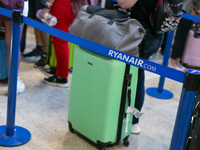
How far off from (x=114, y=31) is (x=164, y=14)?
355mm

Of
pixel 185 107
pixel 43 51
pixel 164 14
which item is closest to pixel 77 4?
pixel 164 14

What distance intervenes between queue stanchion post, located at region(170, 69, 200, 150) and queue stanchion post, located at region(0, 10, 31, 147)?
1182 millimetres

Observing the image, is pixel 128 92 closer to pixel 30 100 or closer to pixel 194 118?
pixel 194 118

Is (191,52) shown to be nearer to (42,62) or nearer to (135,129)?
(42,62)

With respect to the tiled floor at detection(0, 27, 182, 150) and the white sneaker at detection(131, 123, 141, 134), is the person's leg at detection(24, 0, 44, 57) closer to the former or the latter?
the tiled floor at detection(0, 27, 182, 150)

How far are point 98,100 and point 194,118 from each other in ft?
2.83

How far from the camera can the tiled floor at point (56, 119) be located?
2365 mm

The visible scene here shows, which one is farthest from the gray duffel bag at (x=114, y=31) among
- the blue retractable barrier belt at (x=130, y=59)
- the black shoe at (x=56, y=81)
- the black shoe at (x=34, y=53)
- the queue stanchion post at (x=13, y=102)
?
the black shoe at (x=34, y=53)

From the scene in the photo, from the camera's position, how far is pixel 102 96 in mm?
2152

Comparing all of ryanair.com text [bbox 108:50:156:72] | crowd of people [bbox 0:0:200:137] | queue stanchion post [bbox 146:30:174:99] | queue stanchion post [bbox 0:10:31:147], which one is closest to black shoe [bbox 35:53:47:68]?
crowd of people [bbox 0:0:200:137]

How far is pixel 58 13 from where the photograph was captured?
303cm

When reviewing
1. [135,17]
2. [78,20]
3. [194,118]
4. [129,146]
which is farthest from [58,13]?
[194,118]

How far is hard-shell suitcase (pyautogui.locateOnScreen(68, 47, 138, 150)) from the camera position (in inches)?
83.2

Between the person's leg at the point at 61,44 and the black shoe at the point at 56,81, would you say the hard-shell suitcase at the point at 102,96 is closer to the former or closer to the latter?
the person's leg at the point at 61,44
